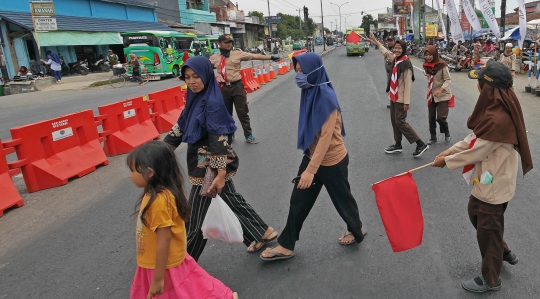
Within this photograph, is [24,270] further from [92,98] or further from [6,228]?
[92,98]

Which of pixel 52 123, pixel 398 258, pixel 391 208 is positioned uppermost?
pixel 52 123

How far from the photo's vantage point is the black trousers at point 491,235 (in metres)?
2.73

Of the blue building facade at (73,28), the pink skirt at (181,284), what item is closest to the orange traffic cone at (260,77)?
the blue building facade at (73,28)

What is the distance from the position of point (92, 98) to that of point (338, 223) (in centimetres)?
1482

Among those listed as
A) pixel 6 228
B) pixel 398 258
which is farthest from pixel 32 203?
pixel 398 258

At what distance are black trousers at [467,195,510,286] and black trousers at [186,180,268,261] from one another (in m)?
1.67

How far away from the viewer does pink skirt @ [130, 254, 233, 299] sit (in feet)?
7.51

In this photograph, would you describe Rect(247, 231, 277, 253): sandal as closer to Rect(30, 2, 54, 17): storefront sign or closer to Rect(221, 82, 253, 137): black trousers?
Rect(221, 82, 253, 137): black trousers

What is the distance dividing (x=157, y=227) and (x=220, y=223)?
85cm

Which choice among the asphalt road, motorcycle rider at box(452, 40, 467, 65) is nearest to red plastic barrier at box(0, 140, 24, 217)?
the asphalt road

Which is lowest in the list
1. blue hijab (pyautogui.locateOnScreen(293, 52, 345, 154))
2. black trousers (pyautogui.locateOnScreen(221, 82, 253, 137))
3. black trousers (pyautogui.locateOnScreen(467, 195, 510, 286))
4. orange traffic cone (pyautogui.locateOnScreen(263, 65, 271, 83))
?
black trousers (pyautogui.locateOnScreen(467, 195, 510, 286))

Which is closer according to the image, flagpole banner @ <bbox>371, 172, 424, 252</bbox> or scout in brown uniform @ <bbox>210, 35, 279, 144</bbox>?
flagpole banner @ <bbox>371, 172, 424, 252</bbox>

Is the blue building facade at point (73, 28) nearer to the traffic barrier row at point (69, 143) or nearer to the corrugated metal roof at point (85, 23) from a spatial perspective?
the corrugated metal roof at point (85, 23)

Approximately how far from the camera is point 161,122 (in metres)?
8.85
